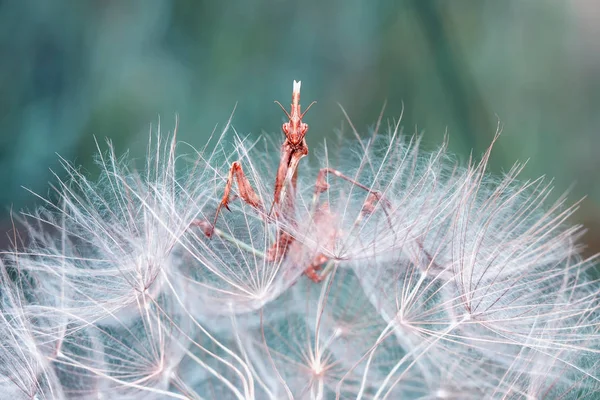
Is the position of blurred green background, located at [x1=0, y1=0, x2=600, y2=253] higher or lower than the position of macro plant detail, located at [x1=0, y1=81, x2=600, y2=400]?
higher

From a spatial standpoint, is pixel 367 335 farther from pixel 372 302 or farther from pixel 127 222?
pixel 127 222

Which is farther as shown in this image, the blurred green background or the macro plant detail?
the blurred green background

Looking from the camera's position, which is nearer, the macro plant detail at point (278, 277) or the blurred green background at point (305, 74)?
the macro plant detail at point (278, 277)

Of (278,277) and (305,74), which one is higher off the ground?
(305,74)

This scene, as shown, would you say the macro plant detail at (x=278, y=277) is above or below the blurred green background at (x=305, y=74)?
below
